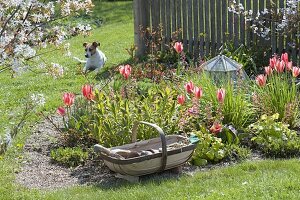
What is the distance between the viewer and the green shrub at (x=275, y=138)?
5.96 m

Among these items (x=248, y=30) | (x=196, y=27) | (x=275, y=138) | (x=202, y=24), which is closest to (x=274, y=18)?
(x=248, y=30)

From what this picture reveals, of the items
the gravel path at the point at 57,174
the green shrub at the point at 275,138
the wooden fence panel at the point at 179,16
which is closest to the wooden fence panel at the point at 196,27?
the wooden fence panel at the point at 179,16

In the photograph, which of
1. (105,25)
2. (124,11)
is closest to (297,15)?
(105,25)

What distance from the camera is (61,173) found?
5.86 m

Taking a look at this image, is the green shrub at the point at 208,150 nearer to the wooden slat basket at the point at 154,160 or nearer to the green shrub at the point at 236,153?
the green shrub at the point at 236,153

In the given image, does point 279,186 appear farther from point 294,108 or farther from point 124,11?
point 124,11

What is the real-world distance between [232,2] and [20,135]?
4511 millimetres

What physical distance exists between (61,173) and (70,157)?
240mm

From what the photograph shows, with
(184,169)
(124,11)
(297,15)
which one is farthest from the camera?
(124,11)

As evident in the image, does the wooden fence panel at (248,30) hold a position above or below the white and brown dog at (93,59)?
above

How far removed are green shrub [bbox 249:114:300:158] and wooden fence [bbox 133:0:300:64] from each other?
11.5 feet

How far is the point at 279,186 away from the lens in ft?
16.3

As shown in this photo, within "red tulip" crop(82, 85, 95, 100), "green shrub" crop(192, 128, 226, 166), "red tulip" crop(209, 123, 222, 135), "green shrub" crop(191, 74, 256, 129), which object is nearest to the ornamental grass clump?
"green shrub" crop(191, 74, 256, 129)

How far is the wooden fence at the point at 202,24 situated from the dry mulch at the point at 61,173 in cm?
444
